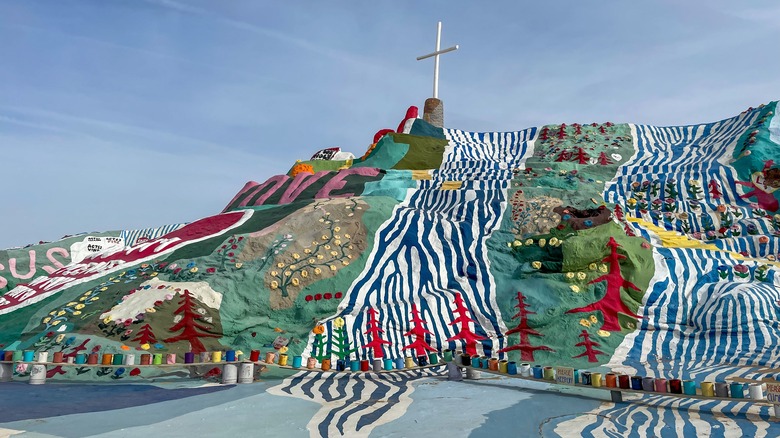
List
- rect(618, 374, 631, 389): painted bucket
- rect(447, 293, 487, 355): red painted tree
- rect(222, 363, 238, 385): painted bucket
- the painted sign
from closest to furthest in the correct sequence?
1. rect(618, 374, 631, 389): painted bucket
2. the painted sign
3. rect(222, 363, 238, 385): painted bucket
4. rect(447, 293, 487, 355): red painted tree

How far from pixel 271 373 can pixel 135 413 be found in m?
2.74

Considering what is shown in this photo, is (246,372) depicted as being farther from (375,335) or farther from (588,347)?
(588,347)

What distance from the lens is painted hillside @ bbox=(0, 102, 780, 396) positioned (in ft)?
31.6

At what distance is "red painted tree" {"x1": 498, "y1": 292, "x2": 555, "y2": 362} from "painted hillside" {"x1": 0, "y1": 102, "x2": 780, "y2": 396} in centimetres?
3

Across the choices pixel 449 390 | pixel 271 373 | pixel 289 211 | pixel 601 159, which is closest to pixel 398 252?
pixel 289 211

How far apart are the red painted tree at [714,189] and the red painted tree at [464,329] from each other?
8.48 metres

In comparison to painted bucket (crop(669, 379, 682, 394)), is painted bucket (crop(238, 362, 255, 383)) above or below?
below

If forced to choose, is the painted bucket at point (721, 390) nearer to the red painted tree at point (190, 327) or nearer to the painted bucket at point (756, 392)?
the painted bucket at point (756, 392)

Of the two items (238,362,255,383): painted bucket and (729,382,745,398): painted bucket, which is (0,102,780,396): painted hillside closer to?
(238,362,255,383): painted bucket

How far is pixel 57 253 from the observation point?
17641 mm

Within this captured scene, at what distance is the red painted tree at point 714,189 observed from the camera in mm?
15219

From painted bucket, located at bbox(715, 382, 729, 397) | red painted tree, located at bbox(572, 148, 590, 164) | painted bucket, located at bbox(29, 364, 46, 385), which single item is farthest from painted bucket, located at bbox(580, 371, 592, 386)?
red painted tree, located at bbox(572, 148, 590, 164)

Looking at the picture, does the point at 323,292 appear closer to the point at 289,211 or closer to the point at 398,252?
the point at 398,252

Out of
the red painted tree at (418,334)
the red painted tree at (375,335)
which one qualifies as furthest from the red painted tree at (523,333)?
the red painted tree at (375,335)
